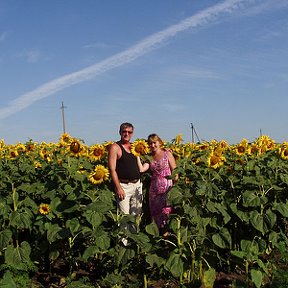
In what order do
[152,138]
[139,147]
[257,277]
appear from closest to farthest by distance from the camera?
[257,277], [139,147], [152,138]

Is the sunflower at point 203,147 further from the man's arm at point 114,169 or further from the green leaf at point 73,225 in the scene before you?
the green leaf at point 73,225

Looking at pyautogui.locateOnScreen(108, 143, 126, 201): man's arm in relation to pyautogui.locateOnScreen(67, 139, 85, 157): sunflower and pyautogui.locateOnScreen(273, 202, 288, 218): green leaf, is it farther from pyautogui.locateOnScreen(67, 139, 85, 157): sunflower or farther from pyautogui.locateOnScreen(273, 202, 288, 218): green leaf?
pyautogui.locateOnScreen(273, 202, 288, 218): green leaf

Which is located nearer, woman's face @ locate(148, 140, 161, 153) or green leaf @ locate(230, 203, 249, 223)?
green leaf @ locate(230, 203, 249, 223)

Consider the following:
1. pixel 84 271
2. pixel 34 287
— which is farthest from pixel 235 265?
pixel 34 287

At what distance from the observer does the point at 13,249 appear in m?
4.95

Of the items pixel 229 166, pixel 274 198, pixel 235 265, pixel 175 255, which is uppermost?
pixel 229 166

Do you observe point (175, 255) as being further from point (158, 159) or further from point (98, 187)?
point (158, 159)

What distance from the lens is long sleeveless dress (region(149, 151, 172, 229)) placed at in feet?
19.5

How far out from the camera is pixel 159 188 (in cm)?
601

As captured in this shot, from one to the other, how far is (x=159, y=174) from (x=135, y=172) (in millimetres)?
311

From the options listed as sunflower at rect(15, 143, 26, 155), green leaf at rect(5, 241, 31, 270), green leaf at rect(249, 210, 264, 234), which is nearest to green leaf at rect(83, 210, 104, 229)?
green leaf at rect(5, 241, 31, 270)

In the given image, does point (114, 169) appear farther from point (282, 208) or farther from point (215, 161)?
point (282, 208)

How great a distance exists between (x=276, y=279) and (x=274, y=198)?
1198 millimetres

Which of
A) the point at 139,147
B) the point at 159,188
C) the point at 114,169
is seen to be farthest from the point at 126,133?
the point at 159,188
